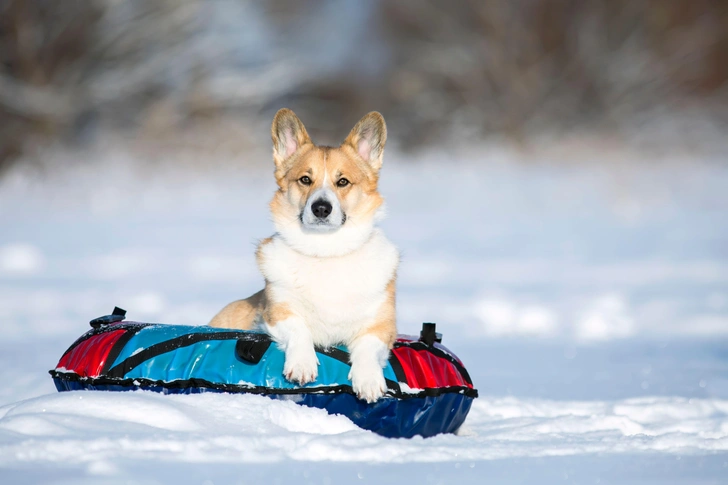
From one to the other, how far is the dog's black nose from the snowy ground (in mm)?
992

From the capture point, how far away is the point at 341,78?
2102 centimetres

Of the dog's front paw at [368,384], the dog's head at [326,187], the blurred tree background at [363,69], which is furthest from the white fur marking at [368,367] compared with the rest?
the blurred tree background at [363,69]

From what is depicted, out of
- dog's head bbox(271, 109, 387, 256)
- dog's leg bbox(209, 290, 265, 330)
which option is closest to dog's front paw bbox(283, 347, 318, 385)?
dog's head bbox(271, 109, 387, 256)

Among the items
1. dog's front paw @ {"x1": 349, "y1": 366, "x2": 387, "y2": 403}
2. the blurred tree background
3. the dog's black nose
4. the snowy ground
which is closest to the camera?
the snowy ground

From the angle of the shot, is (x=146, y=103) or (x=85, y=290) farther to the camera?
(x=146, y=103)

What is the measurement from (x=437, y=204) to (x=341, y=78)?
24.8 ft

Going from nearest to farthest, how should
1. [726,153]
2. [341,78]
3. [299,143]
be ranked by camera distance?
1. [299,143]
2. [726,153]
3. [341,78]

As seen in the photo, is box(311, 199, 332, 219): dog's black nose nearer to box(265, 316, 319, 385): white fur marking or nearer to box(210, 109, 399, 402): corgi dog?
box(210, 109, 399, 402): corgi dog

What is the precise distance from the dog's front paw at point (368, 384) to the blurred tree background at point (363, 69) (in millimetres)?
14561

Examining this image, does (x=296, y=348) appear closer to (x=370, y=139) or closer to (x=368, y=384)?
(x=368, y=384)

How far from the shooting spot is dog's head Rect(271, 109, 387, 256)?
4.05m

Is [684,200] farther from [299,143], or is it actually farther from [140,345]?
[140,345]

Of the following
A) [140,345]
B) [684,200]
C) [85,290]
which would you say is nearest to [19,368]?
[140,345]

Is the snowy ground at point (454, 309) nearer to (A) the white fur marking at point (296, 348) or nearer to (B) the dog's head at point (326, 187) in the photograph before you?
(A) the white fur marking at point (296, 348)
